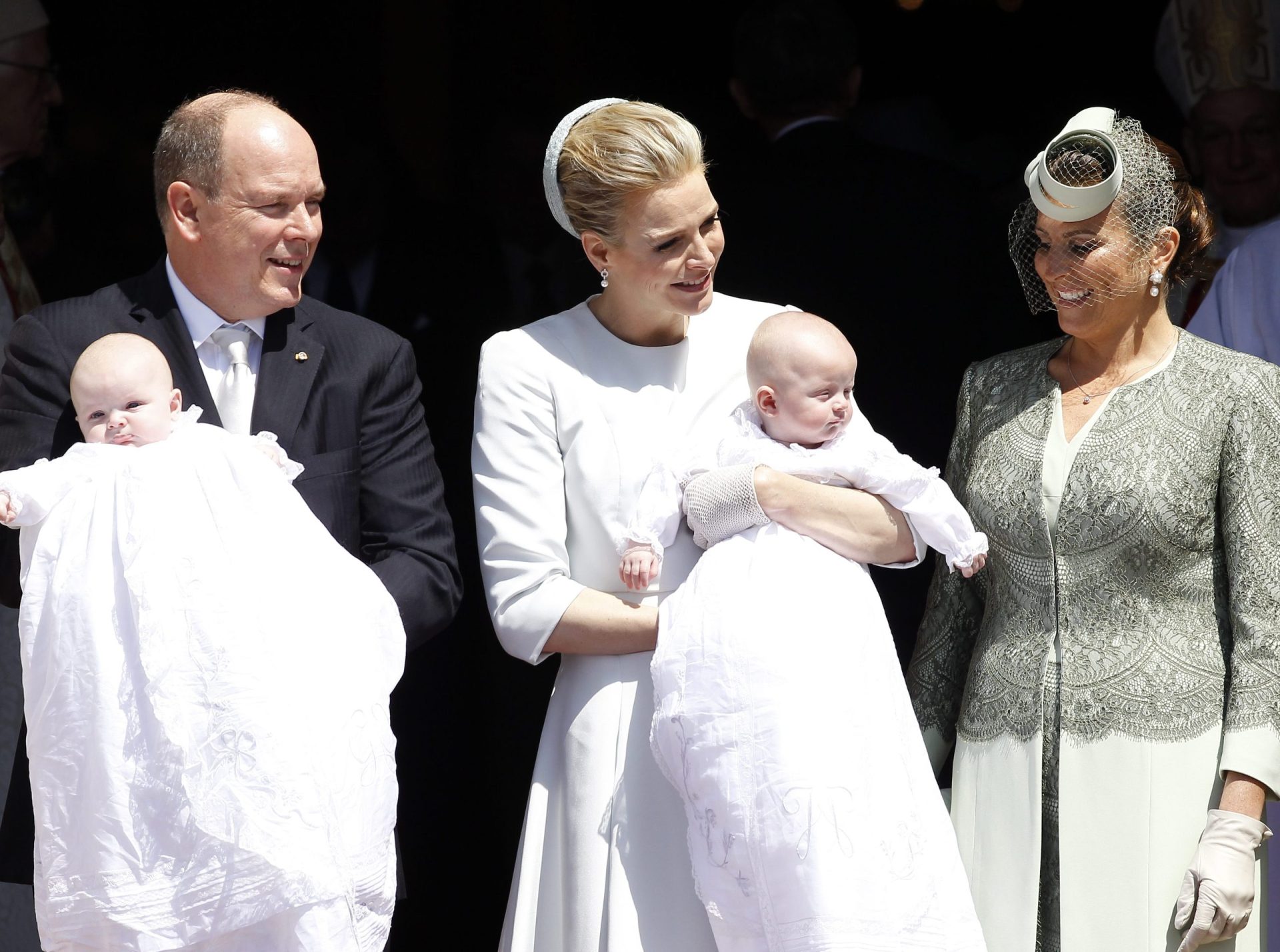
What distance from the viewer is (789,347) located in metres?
3.26

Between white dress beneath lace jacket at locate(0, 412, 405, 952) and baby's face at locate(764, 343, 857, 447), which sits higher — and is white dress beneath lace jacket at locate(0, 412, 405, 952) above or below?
below

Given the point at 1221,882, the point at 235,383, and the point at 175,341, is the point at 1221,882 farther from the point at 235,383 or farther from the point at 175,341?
the point at 175,341

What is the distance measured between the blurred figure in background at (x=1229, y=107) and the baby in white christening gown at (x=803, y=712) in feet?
6.37

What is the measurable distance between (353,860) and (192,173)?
1.35 m

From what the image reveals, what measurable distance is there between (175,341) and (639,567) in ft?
3.20

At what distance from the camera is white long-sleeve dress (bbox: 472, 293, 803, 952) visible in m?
3.28

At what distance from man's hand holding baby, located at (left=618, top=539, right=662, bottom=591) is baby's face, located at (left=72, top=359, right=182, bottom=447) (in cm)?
84

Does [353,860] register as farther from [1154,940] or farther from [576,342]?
[1154,940]

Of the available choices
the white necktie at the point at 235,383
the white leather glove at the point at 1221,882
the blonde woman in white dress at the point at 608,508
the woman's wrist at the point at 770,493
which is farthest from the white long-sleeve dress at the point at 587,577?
the white leather glove at the point at 1221,882

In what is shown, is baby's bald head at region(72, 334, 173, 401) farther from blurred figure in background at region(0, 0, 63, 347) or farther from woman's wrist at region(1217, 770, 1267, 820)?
woman's wrist at region(1217, 770, 1267, 820)

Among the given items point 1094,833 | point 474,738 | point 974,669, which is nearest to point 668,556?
point 974,669

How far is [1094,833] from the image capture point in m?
3.33

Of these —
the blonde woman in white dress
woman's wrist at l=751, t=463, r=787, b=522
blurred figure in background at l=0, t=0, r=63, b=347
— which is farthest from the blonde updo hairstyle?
blurred figure in background at l=0, t=0, r=63, b=347

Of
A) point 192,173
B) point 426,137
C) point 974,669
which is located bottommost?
point 974,669
